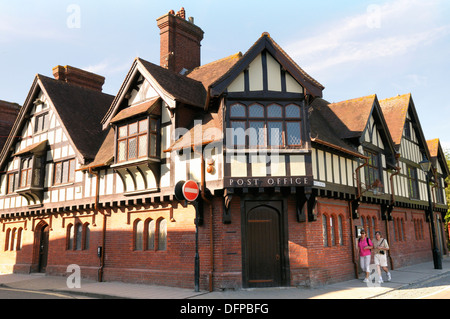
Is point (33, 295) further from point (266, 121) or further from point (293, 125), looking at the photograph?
point (293, 125)

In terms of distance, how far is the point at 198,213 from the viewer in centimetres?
1329

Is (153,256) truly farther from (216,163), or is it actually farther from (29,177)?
(29,177)

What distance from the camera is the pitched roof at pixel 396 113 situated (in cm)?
2112

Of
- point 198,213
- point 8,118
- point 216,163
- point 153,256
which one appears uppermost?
point 8,118

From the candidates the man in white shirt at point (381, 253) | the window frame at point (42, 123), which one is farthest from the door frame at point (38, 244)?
the man in white shirt at point (381, 253)

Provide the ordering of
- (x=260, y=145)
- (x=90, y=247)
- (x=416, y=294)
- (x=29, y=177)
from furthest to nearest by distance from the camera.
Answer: (x=29, y=177), (x=90, y=247), (x=260, y=145), (x=416, y=294)

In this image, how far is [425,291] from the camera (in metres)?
12.0

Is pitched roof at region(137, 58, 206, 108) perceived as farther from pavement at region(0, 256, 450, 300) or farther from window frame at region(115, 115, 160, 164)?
pavement at region(0, 256, 450, 300)

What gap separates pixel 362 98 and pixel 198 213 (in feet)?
34.4

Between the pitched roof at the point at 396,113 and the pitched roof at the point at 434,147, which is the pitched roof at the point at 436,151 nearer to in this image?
the pitched roof at the point at 434,147

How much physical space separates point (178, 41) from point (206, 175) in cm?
1005

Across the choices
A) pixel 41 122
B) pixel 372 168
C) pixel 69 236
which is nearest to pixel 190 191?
pixel 69 236

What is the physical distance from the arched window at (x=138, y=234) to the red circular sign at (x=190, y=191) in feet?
15.0
